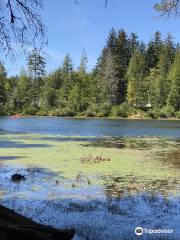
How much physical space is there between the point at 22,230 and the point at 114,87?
9730cm

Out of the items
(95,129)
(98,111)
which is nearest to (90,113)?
(98,111)

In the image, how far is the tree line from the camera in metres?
93.5

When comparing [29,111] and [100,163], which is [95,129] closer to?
[100,163]

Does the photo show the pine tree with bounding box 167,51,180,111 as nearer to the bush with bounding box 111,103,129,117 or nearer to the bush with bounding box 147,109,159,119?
the bush with bounding box 147,109,159,119

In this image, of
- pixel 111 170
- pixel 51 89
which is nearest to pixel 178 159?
pixel 111 170

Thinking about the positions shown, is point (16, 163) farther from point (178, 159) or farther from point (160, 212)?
point (160, 212)

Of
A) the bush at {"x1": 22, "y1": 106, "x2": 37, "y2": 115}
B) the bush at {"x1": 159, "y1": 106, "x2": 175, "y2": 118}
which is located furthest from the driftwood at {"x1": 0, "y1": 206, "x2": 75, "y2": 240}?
the bush at {"x1": 22, "y1": 106, "x2": 37, "y2": 115}

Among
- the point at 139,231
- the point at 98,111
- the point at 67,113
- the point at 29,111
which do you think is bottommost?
the point at 139,231

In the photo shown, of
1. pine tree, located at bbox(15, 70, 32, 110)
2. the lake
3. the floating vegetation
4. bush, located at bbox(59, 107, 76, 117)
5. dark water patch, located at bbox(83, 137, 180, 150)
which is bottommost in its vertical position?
dark water patch, located at bbox(83, 137, 180, 150)

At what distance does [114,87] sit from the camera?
101688mm

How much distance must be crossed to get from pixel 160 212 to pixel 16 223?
632 centimetres

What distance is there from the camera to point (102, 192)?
13336 mm

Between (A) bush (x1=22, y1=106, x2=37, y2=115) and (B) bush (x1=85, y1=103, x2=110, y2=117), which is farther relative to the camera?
(A) bush (x1=22, y1=106, x2=37, y2=115)

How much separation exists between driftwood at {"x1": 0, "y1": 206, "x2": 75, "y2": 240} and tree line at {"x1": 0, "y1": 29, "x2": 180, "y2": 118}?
274ft
